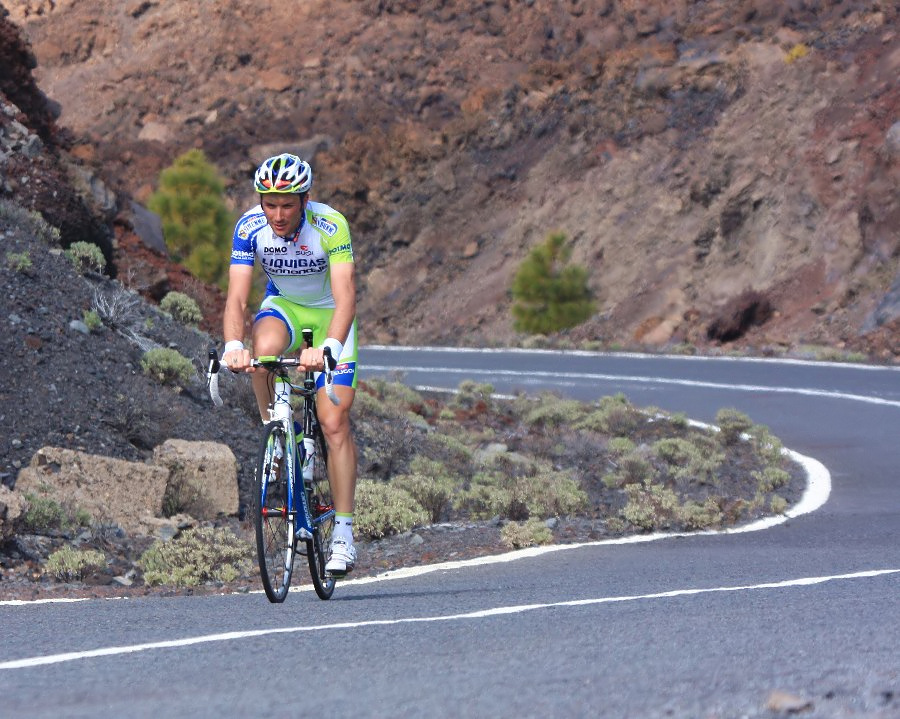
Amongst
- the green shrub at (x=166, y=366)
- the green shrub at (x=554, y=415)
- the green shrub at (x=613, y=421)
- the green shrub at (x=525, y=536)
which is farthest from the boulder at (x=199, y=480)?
the green shrub at (x=554, y=415)

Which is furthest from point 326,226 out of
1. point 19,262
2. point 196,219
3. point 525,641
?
point 196,219

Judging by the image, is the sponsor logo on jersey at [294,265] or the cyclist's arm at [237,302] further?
the sponsor logo on jersey at [294,265]

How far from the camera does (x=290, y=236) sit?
7.57m

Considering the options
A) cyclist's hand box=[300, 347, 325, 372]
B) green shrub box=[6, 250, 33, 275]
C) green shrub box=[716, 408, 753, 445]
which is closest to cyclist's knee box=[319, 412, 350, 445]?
cyclist's hand box=[300, 347, 325, 372]

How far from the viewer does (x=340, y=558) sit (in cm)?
762

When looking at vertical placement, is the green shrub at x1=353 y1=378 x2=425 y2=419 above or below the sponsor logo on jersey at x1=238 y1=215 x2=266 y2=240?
below

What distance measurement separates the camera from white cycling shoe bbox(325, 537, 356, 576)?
25.0ft

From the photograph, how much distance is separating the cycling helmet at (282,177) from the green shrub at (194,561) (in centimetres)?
265

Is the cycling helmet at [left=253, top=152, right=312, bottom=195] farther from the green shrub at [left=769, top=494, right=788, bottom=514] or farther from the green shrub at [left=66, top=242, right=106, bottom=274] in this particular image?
the green shrub at [left=66, top=242, right=106, bottom=274]

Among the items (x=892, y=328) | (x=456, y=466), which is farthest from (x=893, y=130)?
(x=456, y=466)

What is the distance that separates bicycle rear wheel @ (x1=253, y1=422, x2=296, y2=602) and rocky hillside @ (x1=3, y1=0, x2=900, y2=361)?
1068 centimetres

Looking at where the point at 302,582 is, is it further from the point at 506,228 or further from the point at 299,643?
the point at 506,228

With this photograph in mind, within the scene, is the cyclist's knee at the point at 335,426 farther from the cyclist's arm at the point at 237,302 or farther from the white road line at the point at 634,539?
the white road line at the point at 634,539

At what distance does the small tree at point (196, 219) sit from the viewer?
46062 mm
